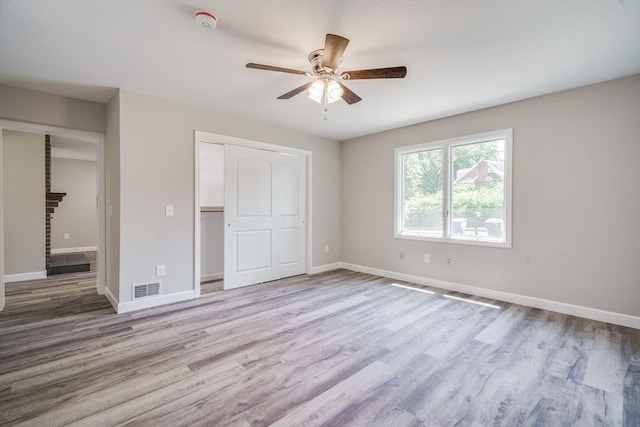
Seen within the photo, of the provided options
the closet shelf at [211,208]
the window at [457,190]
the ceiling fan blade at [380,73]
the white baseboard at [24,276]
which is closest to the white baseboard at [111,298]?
the closet shelf at [211,208]

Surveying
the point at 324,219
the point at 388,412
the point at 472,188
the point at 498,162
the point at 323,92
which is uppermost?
the point at 323,92

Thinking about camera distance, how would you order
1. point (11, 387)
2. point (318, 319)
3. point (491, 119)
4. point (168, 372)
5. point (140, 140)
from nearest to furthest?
point (11, 387)
point (168, 372)
point (318, 319)
point (140, 140)
point (491, 119)

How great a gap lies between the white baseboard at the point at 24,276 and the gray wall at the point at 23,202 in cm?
4

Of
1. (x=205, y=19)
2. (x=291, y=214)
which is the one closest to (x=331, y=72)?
(x=205, y=19)

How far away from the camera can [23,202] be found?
15.2 feet

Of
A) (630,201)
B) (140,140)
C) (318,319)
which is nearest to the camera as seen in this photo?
(630,201)

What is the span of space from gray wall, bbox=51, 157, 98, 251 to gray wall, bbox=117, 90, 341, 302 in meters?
5.34

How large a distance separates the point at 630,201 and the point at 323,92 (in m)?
3.23

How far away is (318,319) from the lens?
3006 millimetres

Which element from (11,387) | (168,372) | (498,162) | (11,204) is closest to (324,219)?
(498,162)

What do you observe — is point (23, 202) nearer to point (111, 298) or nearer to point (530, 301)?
point (111, 298)

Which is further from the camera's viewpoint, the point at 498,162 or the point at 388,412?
the point at 498,162

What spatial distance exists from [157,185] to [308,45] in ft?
7.95

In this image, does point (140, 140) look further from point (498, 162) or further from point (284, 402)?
point (498, 162)
